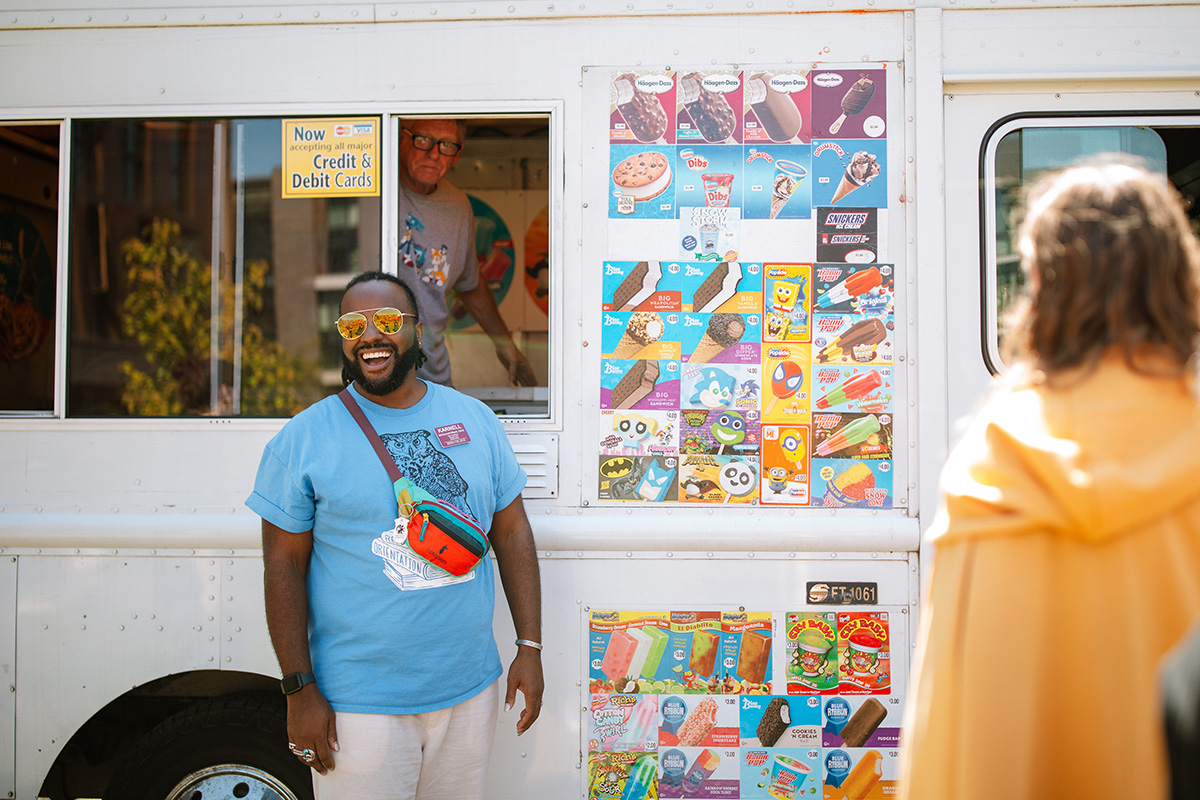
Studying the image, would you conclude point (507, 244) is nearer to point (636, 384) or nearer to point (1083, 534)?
point (636, 384)

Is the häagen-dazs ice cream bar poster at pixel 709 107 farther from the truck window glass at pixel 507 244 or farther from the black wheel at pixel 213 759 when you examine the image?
the black wheel at pixel 213 759

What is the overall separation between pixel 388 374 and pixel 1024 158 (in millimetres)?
2010

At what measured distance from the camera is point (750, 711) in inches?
95.0

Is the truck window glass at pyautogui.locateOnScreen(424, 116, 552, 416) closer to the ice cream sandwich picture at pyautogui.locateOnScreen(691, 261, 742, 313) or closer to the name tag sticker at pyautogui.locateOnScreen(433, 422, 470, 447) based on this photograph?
the ice cream sandwich picture at pyautogui.locateOnScreen(691, 261, 742, 313)

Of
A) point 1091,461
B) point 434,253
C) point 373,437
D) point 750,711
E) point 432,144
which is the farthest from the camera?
point 434,253

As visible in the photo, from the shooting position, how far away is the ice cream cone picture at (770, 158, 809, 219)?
2.46 m

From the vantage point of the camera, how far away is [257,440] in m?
2.53

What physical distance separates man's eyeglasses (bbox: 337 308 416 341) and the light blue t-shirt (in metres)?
0.22

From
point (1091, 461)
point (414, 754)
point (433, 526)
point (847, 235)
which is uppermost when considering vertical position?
point (847, 235)

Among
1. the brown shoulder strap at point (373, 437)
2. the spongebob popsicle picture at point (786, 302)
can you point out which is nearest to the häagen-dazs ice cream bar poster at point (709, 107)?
the spongebob popsicle picture at point (786, 302)

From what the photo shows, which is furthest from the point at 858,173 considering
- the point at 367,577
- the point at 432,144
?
the point at 367,577

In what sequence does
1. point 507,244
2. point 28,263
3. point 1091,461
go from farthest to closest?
1. point 507,244
2. point 28,263
3. point 1091,461

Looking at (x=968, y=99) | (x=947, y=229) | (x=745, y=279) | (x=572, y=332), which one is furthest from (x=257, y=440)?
(x=968, y=99)

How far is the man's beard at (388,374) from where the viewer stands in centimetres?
220
